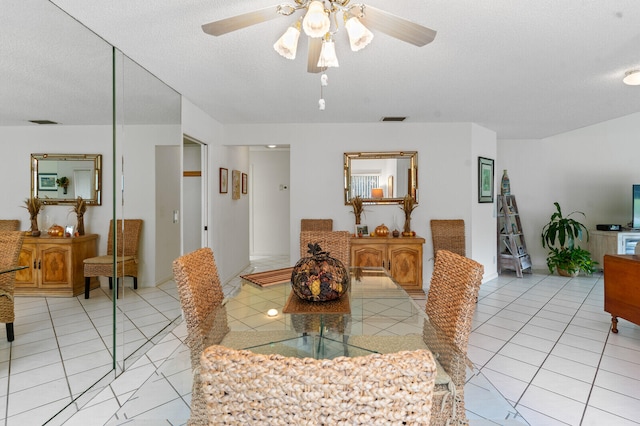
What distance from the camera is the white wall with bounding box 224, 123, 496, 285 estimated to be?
15.7 feet

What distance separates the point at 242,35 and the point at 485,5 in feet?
4.92

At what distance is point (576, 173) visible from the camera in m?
6.11

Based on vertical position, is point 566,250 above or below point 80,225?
below

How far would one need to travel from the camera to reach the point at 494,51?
8.39 feet

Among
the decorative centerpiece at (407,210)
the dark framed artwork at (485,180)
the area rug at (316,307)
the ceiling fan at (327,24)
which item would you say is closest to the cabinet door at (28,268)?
the area rug at (316,307)

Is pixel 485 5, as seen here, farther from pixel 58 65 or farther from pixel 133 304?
pixel 133 304

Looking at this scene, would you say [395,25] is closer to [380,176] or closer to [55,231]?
[55,231]

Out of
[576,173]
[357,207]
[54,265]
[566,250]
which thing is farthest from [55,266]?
[576,173]

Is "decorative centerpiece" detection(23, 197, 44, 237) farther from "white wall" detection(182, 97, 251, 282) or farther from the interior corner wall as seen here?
the interior corner wall

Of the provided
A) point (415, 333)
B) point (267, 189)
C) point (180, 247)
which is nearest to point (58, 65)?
point (180, 247)

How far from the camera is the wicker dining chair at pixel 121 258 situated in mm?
2281

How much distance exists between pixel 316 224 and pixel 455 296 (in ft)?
10.6

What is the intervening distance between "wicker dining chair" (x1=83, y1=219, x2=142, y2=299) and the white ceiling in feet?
3.60

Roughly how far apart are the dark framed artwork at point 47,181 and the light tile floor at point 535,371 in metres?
1.19
